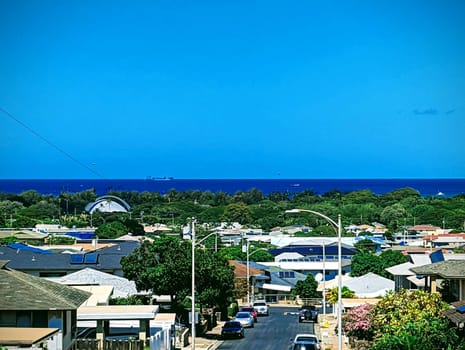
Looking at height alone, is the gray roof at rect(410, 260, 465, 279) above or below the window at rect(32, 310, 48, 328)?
above

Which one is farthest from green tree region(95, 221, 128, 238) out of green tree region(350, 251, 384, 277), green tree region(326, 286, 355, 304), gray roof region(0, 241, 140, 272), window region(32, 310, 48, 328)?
window region(32, 310, 48, 328)

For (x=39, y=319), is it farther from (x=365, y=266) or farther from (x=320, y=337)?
(x=365, y=266)

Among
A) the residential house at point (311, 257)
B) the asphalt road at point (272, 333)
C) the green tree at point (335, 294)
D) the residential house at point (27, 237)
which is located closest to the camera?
the asphalt road at point (272, 333)

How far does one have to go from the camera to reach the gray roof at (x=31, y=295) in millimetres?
37438

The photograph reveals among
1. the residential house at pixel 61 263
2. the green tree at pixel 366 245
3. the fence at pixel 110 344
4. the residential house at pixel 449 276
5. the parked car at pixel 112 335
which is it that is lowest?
the fence at pixel 110 344

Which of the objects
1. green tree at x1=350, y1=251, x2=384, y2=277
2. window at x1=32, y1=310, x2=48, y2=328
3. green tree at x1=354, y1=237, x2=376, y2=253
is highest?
green tree at x1=354, y1=237, x2=376, y2=253

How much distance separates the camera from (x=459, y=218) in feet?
589

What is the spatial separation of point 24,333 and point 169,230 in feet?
399

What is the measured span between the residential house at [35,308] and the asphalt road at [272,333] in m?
14.9

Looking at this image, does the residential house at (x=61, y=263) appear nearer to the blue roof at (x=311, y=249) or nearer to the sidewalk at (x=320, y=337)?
the sidewalk at (x=320, y=337)

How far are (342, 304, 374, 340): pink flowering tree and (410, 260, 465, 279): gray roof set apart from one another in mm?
3917

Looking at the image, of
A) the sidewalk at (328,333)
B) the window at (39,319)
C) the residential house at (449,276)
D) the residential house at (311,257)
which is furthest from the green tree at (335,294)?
the window at (39,319)

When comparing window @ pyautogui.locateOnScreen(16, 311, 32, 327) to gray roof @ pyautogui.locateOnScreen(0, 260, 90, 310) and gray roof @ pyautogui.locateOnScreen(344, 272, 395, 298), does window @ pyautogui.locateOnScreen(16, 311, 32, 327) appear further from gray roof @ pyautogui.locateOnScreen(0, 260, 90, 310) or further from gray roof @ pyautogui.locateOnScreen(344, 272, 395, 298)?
gray roof @ pyautogui.locateOnScreen(344, 272, 395, 298)

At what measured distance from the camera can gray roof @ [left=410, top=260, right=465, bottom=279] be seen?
157 ft
